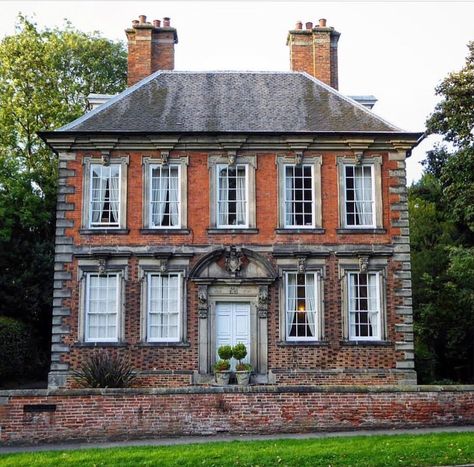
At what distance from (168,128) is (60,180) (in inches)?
148

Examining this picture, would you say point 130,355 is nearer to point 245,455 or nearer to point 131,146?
point 131,146

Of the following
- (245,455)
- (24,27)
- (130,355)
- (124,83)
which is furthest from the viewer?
(124,83)

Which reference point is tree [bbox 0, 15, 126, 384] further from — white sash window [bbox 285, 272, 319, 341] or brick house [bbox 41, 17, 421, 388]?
white sash window [bbox 285, 272, 319, 341]

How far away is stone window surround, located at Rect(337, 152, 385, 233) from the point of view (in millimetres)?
22047

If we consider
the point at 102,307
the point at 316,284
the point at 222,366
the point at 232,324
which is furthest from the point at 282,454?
the point at 102,307

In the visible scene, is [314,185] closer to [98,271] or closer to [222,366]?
[222,366]

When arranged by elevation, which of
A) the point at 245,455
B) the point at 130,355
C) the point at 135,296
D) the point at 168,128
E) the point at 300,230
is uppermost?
the point at 168,128

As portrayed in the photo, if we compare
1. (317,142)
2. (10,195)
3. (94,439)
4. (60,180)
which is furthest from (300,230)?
(10,195)

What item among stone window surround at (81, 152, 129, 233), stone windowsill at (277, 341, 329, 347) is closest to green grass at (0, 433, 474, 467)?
stone windowsill at (277, 341, 329, 347)

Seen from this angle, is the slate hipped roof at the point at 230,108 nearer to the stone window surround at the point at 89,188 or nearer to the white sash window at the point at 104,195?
the stone window surround at the point at 89,188

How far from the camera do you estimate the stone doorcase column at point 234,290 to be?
21.4 meters

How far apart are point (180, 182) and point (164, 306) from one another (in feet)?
12.8

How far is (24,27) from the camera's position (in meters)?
35.4

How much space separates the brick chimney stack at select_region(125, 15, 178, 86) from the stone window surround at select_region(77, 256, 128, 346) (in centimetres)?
734
